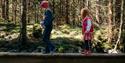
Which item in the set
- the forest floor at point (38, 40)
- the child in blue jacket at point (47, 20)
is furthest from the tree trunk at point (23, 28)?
the child in blue jacket at point (47, 20)

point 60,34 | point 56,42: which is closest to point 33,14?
point 60,34

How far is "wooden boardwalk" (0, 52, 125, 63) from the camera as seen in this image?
10.6 meters

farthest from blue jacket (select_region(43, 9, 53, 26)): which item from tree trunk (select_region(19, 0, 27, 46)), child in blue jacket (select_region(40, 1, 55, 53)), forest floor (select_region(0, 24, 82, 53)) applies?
tree trunk (select_region(19, 0, 27, 46))

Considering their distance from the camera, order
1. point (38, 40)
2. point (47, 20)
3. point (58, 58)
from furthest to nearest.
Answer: point (38, 40) < point (58, 58) < point (47, 20)

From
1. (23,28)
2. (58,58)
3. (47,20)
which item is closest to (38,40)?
(23,28)

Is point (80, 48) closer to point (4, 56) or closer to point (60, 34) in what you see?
point (60, 34)

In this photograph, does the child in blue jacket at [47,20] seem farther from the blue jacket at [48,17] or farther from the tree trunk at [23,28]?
the tree trunk at [23,28]

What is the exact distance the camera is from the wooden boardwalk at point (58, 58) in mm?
10586

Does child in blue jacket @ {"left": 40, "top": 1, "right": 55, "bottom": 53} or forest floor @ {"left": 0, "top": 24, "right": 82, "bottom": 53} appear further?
forest floor @ {"left": 0, "top": 24, "right": 82, "bottom": 53}

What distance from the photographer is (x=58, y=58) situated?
10.7 meters

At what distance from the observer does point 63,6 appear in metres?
31.7

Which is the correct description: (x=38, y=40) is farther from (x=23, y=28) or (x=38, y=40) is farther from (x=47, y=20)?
(x=47, y=20)

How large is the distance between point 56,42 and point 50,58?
23.1 ft

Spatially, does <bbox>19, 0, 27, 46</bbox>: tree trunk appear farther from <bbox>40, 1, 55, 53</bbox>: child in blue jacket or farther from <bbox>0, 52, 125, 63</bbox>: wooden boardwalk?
<bbox>40, 1, 55, 53</bbox>: child in blue jacket
